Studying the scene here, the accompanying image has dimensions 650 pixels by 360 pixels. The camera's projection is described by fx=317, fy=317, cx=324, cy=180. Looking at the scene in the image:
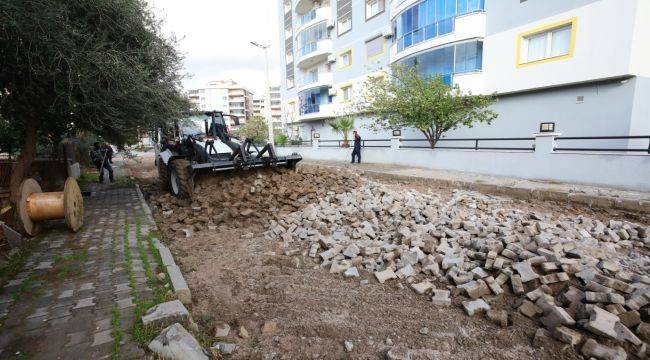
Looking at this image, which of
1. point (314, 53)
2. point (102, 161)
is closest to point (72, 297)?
point (102, 161)

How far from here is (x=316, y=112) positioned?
97.5 ft

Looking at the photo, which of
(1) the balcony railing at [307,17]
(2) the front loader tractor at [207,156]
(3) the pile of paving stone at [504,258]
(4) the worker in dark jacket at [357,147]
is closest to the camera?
(3) the pile of paving stone at [504,258]

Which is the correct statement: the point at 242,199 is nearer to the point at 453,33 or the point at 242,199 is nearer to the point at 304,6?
the point at 453,33

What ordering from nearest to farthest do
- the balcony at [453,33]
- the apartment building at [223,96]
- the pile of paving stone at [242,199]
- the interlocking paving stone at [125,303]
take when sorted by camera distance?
1. the interlocking paving stone at [125,303]
2. the pile of paving stone at [242,199]
3. the balcony at [453,33]
4. the apartment building at [223,96]

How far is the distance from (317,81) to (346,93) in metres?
4.04

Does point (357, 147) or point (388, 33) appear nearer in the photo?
point (357, 147)

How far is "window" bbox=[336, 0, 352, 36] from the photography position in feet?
83.9

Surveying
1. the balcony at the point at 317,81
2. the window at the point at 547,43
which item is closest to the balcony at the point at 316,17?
the balcony at the point at 317,81

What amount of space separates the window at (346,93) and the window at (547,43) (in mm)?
13772

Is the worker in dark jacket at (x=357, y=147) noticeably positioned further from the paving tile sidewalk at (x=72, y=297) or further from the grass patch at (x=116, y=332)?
the grass patch at (x=116, y=332)

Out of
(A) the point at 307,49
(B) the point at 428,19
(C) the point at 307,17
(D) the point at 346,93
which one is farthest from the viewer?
(C) the point at 307,17

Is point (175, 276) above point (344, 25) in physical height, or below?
below

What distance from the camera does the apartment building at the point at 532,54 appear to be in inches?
436

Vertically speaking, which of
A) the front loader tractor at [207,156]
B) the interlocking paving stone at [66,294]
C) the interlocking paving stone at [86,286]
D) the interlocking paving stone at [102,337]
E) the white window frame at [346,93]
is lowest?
the interlocking paving stone at [86,286]
